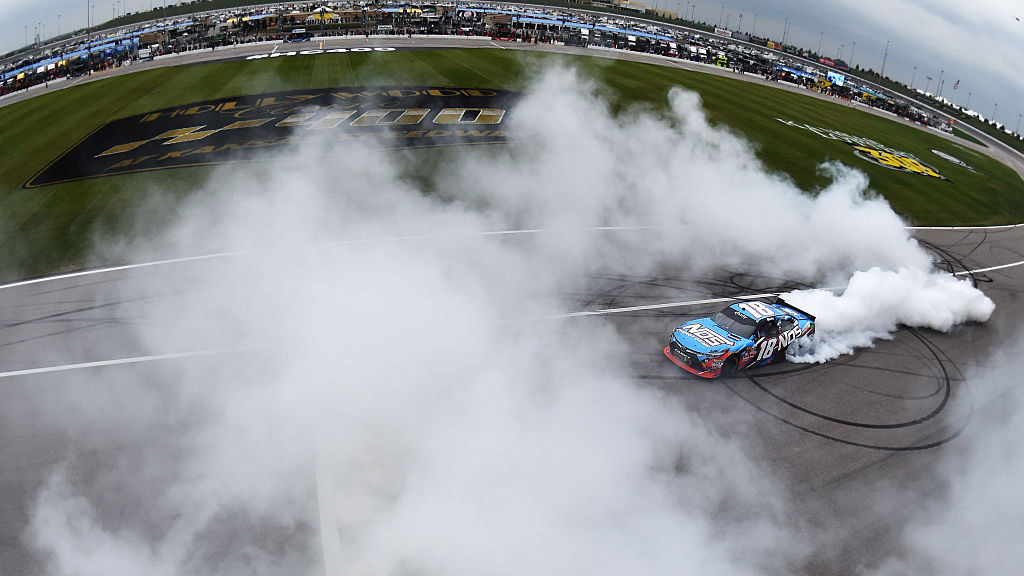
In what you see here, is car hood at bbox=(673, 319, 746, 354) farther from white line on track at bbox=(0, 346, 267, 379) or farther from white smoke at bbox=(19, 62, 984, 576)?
white line on track at bbox=(0, 346, 267, 379)

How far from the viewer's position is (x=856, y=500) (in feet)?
36.6

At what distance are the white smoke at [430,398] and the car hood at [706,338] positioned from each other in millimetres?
1746

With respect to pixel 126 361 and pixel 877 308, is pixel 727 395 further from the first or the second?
pixel 126 361

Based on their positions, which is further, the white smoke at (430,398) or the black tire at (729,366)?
the black tire at (729,366)

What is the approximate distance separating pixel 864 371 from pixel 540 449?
9626 millimetres

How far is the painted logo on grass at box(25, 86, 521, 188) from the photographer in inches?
1107

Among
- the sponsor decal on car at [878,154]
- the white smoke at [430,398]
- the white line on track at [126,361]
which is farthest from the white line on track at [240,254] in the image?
the sponsor decal on car at [878,154]

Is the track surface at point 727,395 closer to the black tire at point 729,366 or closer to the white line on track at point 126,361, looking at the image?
the white line on track at point 126,361

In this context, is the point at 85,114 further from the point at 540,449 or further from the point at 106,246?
the point at 540,449

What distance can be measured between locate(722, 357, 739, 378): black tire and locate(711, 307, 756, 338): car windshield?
0.72m

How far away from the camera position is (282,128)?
3162 cm

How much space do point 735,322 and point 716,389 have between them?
2176 millimetres

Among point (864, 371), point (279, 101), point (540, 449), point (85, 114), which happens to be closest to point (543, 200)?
point (864, 371)

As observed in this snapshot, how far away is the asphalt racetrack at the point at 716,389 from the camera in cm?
1088
